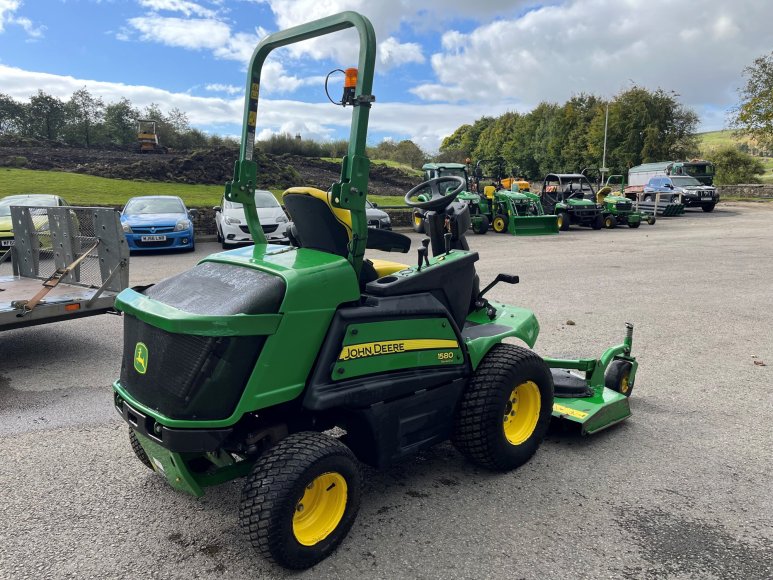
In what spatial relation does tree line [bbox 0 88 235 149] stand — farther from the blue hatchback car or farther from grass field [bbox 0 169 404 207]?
the blue hatchback car

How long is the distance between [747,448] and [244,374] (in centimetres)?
319

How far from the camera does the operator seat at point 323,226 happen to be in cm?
289

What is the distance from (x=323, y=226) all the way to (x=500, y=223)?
16279 millimetres

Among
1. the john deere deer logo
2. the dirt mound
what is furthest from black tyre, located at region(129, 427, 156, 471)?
the dirt mound

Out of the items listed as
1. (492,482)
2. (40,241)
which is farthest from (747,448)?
(40,241)

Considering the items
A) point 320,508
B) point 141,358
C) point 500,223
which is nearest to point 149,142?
point 500,223

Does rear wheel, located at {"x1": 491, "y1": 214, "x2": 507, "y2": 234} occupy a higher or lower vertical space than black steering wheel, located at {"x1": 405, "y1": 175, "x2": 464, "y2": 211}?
lower

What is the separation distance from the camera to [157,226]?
12719 millimetres

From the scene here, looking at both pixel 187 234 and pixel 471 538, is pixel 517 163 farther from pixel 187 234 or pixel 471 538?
pixel 471 538

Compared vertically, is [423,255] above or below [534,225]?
above

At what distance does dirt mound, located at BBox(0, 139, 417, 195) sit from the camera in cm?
2914

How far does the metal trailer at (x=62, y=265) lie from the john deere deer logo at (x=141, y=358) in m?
2.79

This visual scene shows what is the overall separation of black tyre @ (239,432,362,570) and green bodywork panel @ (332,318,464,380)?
14.1 inches

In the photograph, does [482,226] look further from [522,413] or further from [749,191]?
[749,191]
